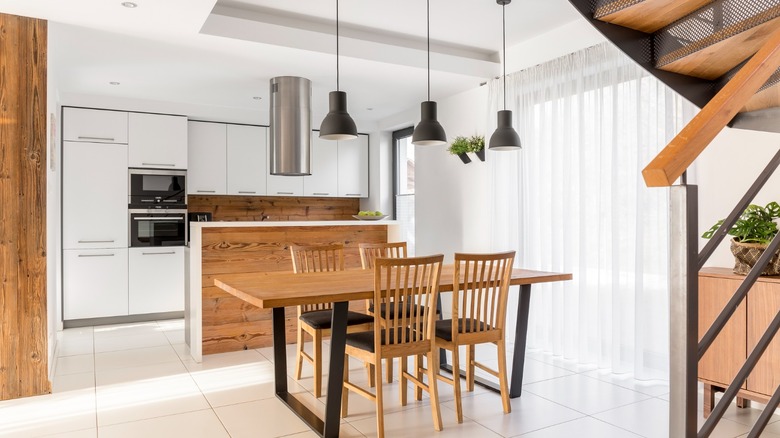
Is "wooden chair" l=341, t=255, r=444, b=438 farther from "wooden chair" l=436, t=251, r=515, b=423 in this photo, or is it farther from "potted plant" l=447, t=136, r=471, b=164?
"potted plant" l=447, t=136, r=471, b=164

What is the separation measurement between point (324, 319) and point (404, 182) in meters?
3.94

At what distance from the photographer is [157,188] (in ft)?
19.5

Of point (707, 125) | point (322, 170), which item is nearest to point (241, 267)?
point (322, 170)

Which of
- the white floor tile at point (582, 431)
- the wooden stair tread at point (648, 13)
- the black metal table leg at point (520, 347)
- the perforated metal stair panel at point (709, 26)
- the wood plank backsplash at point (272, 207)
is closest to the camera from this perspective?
the perforated metal stair panel at point (709, 26)

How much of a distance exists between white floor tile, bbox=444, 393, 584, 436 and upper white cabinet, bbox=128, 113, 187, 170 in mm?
4230

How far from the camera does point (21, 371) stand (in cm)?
344

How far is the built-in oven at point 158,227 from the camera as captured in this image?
584 centimetres

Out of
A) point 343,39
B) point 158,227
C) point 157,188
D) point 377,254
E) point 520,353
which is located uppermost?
point 343,39

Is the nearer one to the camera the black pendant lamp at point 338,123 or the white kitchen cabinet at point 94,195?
the black pendant lamp at point 338,123

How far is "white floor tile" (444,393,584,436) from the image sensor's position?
293cm

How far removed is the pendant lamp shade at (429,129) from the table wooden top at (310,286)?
0.89 metres

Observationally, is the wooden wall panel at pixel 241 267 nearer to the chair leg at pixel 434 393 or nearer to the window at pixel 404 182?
the window at pixel 404 182

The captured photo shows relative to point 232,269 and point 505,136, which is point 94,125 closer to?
point 232,269

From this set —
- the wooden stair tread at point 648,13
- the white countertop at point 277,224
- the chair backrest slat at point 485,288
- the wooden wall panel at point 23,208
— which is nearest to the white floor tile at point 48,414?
the wooden wall panel at point 23,208
